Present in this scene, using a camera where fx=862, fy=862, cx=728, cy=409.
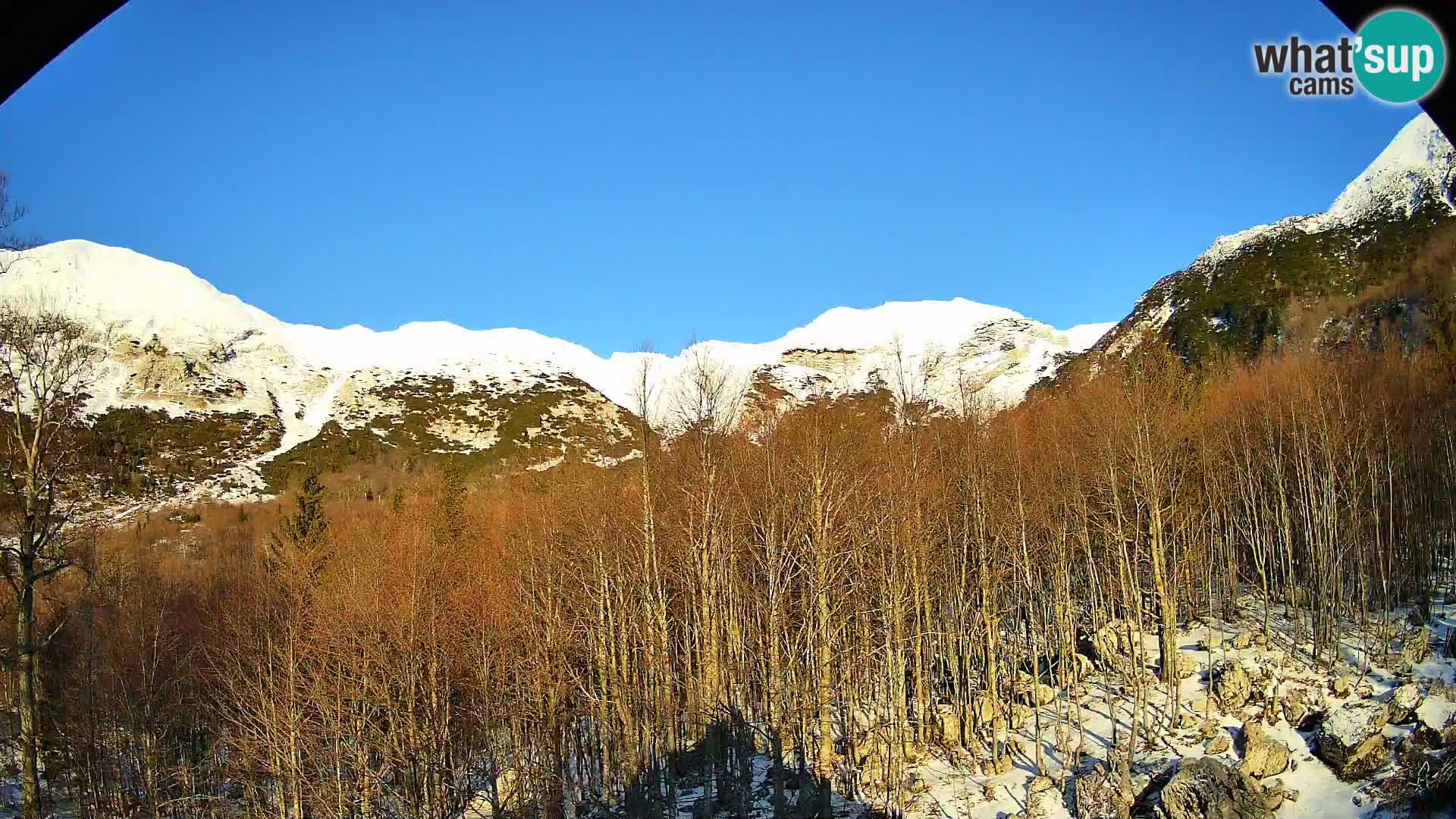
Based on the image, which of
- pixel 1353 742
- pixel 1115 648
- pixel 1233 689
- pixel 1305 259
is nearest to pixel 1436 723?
pixel 1353 742

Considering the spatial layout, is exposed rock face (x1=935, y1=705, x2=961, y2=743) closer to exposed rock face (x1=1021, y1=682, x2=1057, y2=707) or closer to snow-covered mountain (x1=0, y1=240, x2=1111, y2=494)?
exposed rock face (x1=1021, y1=682, x2=1057, y2=707)

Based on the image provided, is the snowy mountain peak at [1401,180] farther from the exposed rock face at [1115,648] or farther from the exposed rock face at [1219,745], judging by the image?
the exposed rock face at [1219,745]

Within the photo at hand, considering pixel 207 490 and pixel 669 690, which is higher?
pixel 207 490

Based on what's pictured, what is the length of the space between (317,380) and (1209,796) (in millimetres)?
153084

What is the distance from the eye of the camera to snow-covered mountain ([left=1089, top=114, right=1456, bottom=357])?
75.6 m

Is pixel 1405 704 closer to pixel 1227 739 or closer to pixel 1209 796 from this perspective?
pixel 1227 739

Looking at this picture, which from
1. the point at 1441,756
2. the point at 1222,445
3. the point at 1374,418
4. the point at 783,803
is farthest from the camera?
the point at 1222,445

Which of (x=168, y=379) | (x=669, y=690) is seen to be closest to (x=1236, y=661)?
(x=669, y=690)

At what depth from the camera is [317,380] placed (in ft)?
485

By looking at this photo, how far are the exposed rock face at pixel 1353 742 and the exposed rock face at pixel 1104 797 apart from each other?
4.71 meters

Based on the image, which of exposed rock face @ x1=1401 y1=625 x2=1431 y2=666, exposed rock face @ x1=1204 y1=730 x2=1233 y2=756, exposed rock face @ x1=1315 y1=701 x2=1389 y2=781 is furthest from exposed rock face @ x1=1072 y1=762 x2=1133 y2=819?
exposed rock face @ x1=1401 y1=625 x2=1431 y2=666

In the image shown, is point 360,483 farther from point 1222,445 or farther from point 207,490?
point 1222,445

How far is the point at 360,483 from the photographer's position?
9712 centimetres

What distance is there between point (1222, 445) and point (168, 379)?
450 ft
